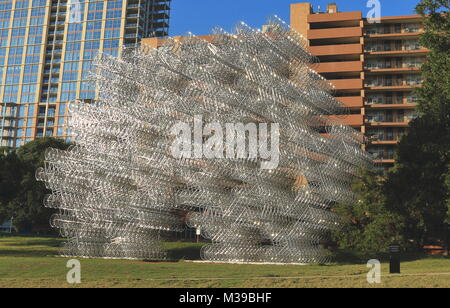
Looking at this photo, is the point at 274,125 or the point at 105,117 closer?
the point at 274,125

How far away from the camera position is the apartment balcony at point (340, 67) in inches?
2876

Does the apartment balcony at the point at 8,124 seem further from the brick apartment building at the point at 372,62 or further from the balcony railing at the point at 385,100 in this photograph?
the balcony railing at the point at 385,100

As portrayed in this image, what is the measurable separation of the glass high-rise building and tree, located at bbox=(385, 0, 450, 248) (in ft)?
295

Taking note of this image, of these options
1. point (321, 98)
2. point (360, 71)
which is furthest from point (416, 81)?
point (321, 98)

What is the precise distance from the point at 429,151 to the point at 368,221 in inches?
347

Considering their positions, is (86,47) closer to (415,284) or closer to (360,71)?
(360,71)

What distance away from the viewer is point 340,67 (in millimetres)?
73500

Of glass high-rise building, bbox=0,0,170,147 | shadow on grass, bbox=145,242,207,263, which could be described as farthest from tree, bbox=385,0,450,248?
glass high-rise building, bbox=0,0,170,147

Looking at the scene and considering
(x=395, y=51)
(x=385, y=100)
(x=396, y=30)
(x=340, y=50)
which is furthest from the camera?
(x=396, y=30)

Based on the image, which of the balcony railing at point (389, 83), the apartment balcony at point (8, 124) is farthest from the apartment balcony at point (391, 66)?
the apartment balcony at point (8, 124)

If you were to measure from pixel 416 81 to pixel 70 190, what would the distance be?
2133 inches

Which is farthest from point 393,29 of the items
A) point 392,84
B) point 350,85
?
point 350,85

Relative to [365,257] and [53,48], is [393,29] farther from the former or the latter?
[53,48]

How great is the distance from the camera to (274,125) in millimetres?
39188
